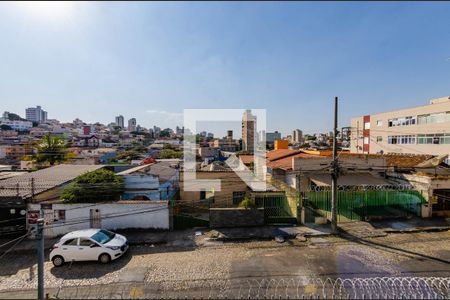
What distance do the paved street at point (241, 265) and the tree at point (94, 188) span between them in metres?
3.14

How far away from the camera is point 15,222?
41.5 feet

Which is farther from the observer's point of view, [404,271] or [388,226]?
[388,226]

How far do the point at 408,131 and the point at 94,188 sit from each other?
36388 millimetres


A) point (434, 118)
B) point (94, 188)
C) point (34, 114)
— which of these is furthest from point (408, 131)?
point (34, 114)

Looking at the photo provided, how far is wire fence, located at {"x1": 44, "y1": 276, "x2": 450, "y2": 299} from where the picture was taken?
291 inches

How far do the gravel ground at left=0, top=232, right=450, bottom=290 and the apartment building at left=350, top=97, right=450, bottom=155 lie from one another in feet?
41.7

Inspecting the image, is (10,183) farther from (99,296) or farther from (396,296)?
(396,296)

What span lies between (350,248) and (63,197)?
48.6 feet

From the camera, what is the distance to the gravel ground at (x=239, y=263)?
8617 mm

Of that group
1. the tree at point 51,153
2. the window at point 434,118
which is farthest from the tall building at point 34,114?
the window at point 434,118

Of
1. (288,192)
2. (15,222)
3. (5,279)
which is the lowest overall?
(5,279)

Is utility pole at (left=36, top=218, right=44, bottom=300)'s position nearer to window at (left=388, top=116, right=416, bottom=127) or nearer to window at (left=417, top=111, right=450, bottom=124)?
window at (left=417, top=111, right=450, bottom=124)

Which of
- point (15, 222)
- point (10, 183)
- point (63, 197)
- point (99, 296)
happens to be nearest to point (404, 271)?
point (99, 296)

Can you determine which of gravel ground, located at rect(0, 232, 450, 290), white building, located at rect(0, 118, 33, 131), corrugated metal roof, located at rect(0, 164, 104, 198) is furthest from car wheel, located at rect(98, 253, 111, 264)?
white building, located at rect(0, 118, 33, 131)
